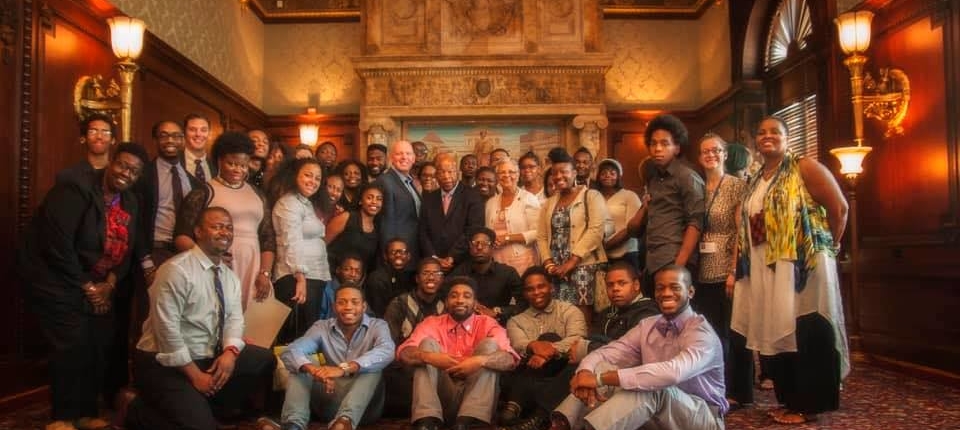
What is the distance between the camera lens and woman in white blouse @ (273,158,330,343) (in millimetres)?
4344

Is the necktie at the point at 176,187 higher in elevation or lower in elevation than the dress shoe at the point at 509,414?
higher

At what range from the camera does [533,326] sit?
162 inches

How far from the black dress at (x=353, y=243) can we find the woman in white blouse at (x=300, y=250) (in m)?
0.25

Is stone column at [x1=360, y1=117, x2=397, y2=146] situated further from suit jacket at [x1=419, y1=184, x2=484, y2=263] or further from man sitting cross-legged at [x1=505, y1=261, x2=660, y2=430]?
man sitting cross-legged at [x1=505, y1=261, x2=660, y2=430]

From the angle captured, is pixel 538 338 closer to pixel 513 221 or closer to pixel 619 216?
pixel 513 221

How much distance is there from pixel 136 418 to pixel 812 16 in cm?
698

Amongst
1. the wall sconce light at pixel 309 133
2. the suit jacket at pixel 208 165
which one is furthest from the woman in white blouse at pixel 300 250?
the wall sconce light at pixel 309 133

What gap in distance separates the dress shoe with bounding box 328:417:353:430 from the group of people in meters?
0.02

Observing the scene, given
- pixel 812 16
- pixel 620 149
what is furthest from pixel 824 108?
pixel 620 149

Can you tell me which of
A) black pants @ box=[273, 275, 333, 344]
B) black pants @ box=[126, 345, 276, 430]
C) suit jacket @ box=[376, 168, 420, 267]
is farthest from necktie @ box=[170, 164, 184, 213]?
suit jacket @ box=[376, 168, 420, 267]

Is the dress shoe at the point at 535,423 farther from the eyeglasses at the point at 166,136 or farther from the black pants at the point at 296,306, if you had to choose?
the eyeglasses at the point at 166,136

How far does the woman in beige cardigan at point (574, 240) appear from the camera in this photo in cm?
441

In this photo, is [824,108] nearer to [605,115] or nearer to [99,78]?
[605,115]

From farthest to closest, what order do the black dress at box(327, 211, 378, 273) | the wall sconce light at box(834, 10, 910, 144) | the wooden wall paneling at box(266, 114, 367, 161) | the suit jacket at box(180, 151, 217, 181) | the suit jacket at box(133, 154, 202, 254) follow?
the wooden wall paneling at box(266, 114, 367, 161) → the wall sconce light at box(834, 10, 910, 144) → the black dress at box(327, 211, 378, 273) → the suit jacket at box(180, 151, 217, 181) → the suit jacket at box(133, 154, 202, 254)
